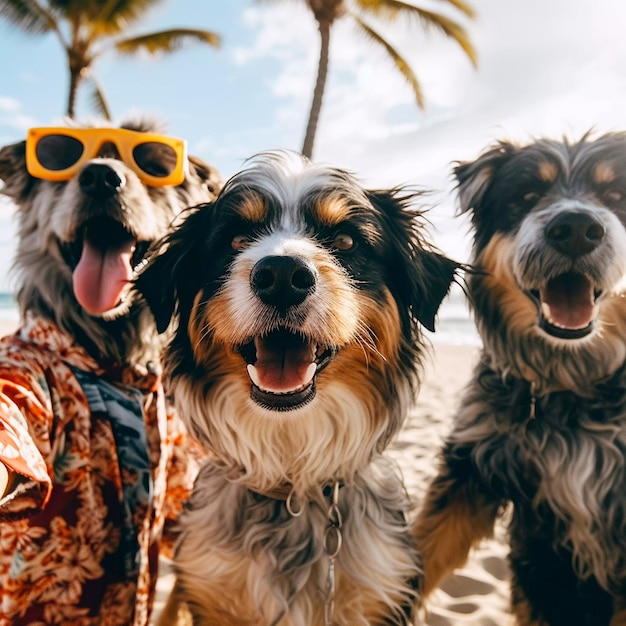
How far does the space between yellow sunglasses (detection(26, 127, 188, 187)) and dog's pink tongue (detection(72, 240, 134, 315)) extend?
355 millimetres

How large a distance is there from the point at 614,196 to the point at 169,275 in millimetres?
2070

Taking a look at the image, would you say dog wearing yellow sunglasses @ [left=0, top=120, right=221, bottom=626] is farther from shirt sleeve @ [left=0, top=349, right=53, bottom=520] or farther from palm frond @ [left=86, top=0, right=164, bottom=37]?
palm frond @ [left=86, top=0, right=164, bottom=37]

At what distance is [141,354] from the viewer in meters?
2.62

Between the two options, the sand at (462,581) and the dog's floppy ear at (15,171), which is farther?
the sand at (462,581)

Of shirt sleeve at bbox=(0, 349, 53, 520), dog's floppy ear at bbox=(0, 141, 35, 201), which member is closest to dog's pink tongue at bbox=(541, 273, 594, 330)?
shirt sleeve at bbox=(0, 349, 53, 520)

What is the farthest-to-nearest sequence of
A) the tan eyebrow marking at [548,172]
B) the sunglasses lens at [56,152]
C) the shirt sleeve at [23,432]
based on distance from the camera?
the tan eyebrow marking at [548,172]
the sunglasses lens at [56,152]
the shirt sleeve at [23,432]

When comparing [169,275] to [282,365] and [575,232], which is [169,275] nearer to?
[282,365]

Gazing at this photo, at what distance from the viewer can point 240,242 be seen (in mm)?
2320

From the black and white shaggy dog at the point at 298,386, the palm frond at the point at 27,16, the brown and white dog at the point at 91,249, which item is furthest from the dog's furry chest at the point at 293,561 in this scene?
the palm frond at the point at 27,16

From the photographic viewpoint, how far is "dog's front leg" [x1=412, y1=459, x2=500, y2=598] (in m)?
2.78

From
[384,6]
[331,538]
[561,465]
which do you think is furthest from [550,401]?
[384,6]

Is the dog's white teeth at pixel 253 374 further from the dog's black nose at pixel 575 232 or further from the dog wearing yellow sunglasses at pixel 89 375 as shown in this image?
the dog's black nose at pixel 575 232

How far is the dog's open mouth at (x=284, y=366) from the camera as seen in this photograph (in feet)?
A: 6.82

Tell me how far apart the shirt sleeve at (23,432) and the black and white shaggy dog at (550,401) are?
1750 millimetres
